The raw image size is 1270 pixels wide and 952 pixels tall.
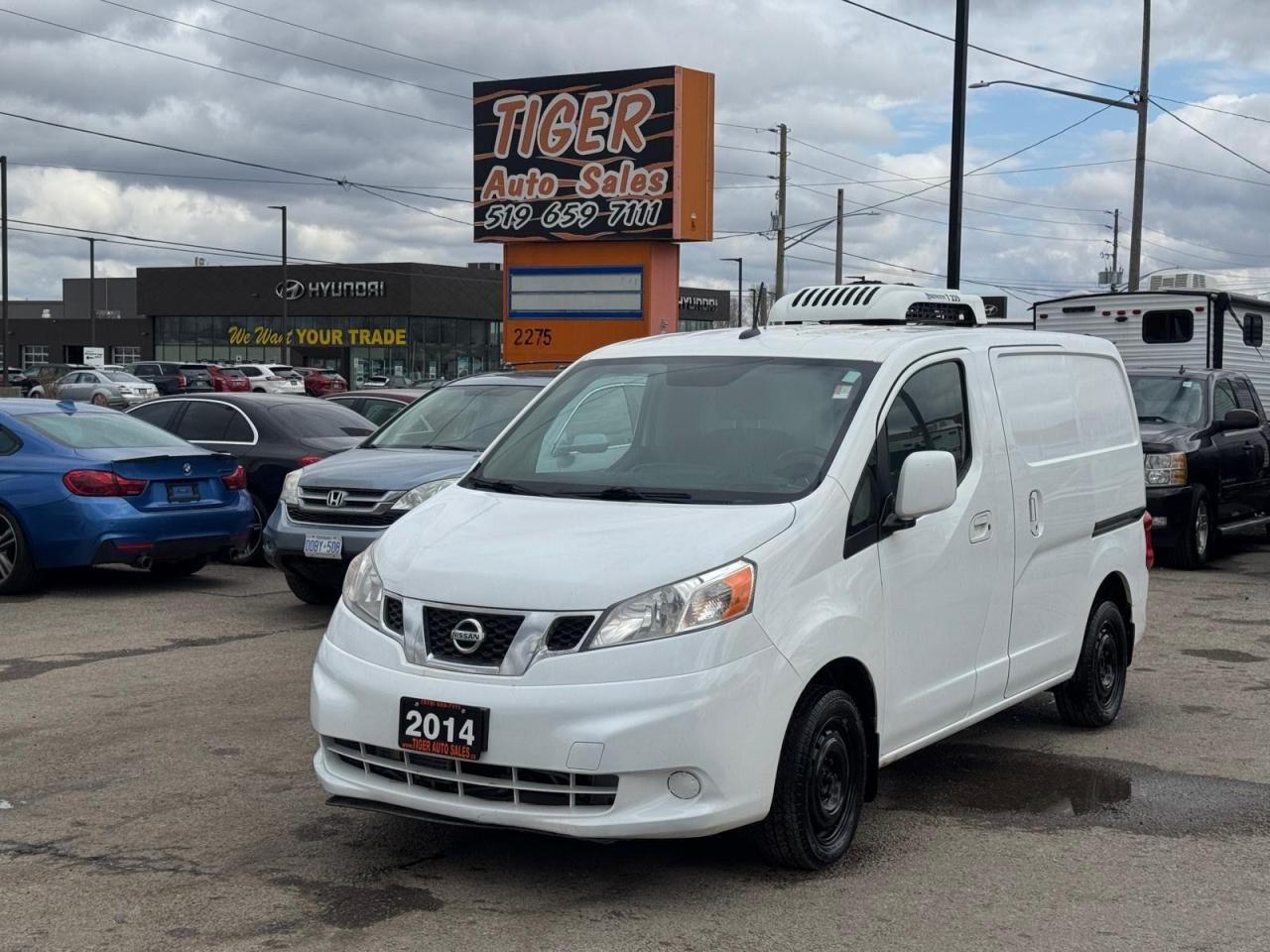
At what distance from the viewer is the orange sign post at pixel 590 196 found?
19641 mm

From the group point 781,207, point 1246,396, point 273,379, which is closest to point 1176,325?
point 1246,396

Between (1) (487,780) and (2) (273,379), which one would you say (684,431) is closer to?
(1) (487,780)

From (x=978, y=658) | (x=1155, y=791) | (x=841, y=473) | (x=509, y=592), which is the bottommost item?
(x=1155, y=791)

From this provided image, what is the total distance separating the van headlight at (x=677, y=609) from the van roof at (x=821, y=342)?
1462 mm

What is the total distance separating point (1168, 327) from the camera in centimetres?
1862

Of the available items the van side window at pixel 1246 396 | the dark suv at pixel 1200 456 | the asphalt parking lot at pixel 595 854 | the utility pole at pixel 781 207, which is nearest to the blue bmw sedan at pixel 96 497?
the asphalt parking lot at pixel 595 854

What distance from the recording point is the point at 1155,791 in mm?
6367

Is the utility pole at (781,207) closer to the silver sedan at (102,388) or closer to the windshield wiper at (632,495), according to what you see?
the silver sedan at (102,388)

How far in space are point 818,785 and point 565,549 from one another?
1.15 m

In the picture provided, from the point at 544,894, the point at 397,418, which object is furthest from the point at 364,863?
the point at 397,418

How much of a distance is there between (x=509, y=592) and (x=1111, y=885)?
7.39 feet

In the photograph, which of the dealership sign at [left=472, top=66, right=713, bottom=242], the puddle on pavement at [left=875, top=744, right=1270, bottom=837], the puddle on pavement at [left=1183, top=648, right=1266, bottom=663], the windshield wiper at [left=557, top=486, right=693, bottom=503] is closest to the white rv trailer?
the dealership sign at [left=472, top=66, right=713, bottom=242]

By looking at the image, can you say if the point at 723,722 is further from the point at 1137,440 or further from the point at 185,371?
the point at 185,371

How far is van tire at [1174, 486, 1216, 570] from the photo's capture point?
14.3m
